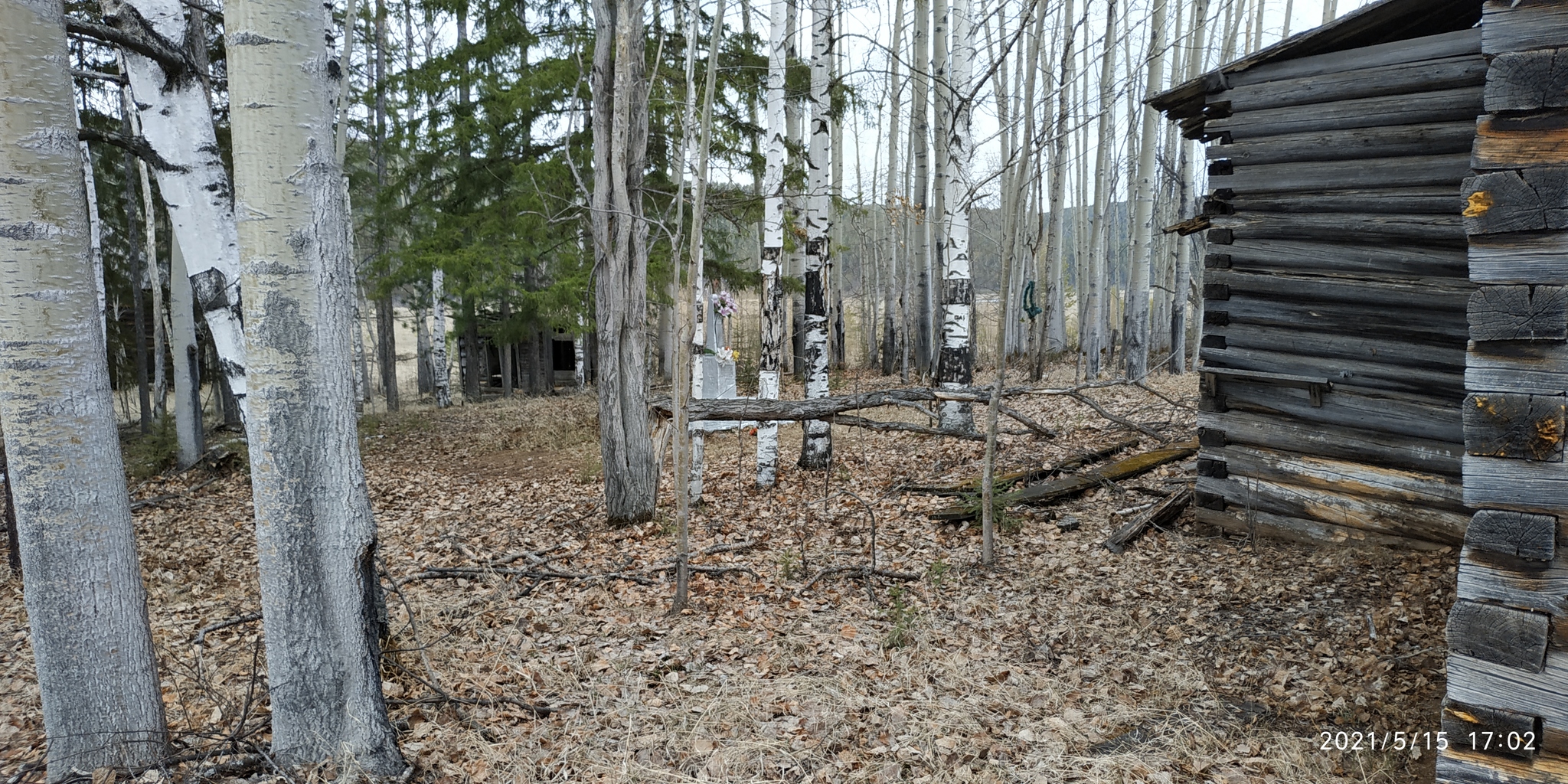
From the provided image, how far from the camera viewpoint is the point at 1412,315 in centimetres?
569

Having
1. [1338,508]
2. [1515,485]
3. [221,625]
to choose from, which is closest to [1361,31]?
[1338,508]

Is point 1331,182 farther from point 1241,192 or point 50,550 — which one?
point 50,550

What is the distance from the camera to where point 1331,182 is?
19.7 ft

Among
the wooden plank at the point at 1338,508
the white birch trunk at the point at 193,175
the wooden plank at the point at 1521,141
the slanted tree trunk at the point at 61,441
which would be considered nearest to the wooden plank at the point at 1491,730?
the wooden plank at the point at 1521,141

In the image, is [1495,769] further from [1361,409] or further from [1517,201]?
[1361,409]

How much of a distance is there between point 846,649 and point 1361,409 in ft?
14.1

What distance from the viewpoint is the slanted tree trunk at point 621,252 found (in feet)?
21.8

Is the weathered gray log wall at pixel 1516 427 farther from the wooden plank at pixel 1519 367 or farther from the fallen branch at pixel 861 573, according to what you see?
the fallen branch at pixel 861 573

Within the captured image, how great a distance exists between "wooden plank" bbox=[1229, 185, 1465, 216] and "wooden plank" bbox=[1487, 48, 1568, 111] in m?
2.65

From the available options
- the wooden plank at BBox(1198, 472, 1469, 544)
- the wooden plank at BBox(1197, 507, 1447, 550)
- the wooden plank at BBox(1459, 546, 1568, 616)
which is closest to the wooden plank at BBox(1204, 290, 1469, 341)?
the wooden plank at BBox(1198, 472, 1469, 544)

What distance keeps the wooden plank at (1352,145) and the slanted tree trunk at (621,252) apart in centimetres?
478

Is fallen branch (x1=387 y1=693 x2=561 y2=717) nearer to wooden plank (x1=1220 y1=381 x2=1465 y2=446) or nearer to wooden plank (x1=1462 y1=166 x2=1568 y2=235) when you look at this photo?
wooden plank (x1=1462 y1=166 x2=1568 y2=235)

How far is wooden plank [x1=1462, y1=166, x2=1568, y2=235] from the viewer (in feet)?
9.55

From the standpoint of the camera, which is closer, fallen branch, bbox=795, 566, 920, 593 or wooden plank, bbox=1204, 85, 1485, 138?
wooden plank, bbox=1204, 85, 1485, 138
